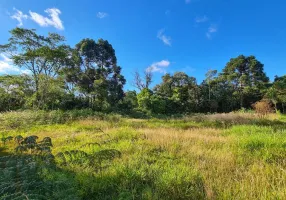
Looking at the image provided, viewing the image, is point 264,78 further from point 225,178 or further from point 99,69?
point 225,178

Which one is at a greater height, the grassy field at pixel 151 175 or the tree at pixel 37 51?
the tree at pixel 37 51

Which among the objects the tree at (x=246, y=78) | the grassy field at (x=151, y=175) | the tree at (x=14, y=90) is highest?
the tree at (x=246, y=78)

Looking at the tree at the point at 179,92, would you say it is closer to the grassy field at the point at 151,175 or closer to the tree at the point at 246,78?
the tree at the point at 246,78

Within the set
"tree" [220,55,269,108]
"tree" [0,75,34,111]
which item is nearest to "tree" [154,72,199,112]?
"tree" [220,55,269,108]

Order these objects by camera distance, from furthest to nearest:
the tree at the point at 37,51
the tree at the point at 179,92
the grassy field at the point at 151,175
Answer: the tree at the point at 179,92, the tree at the point at 37,51, the grassy field at the point at 151,175

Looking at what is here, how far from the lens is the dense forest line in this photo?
17922 millimetres

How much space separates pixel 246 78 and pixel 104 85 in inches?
938

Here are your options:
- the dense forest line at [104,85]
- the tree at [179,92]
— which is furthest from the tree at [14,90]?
the tree at [179,92]

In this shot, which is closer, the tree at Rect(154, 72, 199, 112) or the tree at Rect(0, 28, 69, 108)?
the tree at Rect(0, 28, 69, 108)

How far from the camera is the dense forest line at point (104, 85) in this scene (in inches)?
706

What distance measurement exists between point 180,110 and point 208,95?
19.8ft

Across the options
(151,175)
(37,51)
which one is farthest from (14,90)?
(151,175)

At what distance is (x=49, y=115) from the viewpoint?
477 inches

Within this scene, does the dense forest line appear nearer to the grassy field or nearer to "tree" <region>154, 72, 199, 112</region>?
"tree" <region>154, 72, 199, 112</region>
